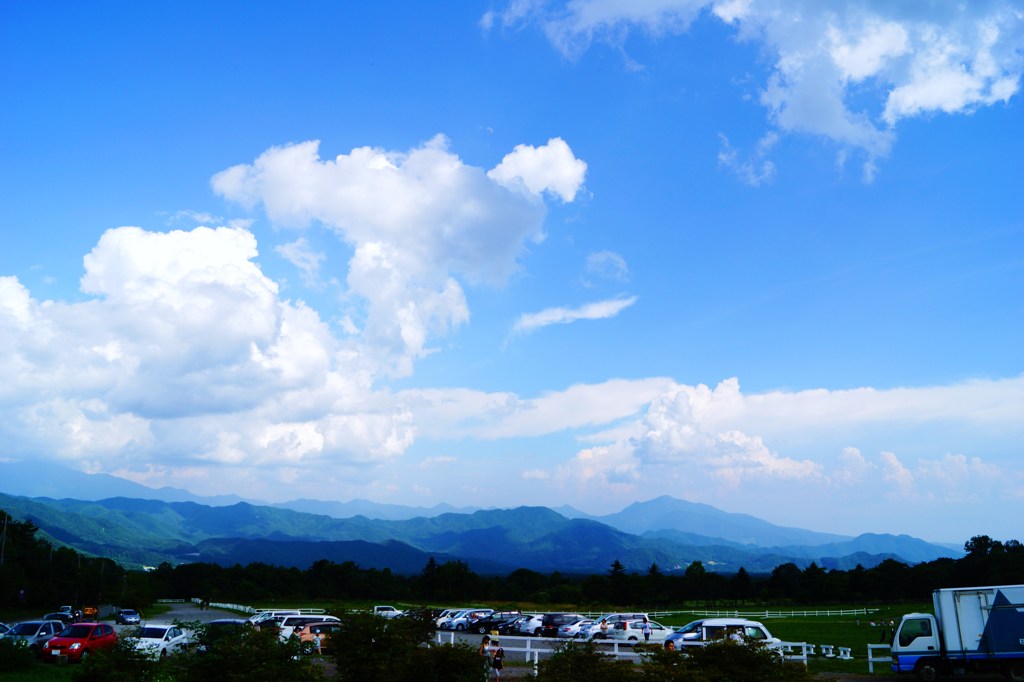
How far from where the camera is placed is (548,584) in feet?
424

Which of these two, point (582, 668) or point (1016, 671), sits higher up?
point (582, 668)

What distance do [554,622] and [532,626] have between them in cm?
182

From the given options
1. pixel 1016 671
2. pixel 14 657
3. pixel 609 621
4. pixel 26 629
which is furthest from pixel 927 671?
pixel 26 629

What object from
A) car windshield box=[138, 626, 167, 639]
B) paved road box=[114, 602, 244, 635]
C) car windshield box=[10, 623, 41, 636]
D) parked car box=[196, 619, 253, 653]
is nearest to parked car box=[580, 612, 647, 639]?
car windshield box=[138, 626, 167, 639]

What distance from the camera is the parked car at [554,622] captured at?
42.8 meters

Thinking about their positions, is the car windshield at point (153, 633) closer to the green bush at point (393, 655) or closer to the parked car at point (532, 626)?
the green bush at point (393, 655)

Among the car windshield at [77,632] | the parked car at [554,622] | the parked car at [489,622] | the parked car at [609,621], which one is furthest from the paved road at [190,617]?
the parked car at [609,621]

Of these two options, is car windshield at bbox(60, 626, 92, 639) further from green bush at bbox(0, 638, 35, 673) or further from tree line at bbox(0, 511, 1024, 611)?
tree line at bbox(0, 511, 1024, 611)

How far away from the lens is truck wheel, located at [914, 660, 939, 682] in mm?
25330

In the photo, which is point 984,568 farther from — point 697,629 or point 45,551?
point 45,551

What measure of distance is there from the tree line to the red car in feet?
204

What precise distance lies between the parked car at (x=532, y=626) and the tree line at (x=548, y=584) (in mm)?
48741

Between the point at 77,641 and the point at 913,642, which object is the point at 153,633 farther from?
the point at 913,642

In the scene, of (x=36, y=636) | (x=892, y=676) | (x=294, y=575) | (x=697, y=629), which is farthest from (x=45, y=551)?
(x=892, y=676)
